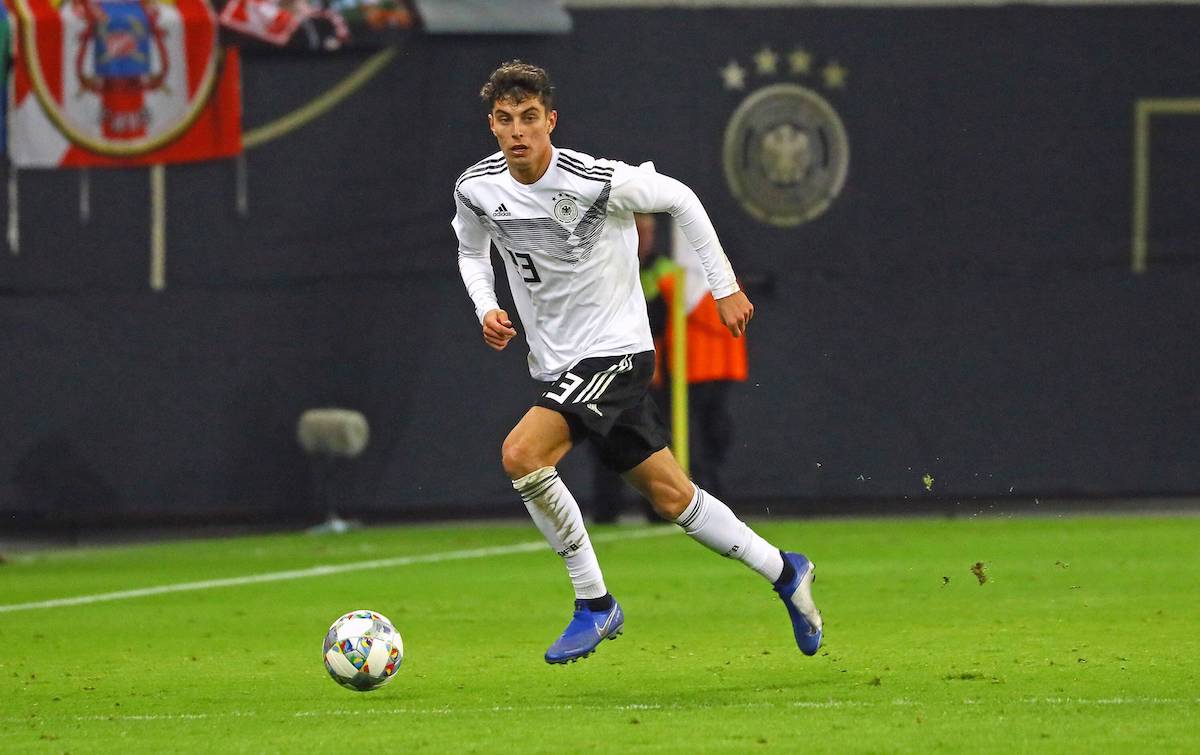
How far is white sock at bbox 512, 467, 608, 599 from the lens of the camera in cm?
792

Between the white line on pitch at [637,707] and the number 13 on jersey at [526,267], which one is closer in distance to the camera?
the white line on pitch at [637,707]

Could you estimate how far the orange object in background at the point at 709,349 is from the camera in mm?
16234

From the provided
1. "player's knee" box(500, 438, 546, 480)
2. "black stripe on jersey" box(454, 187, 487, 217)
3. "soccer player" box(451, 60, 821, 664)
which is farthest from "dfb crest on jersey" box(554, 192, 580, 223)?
"player's knee" box(500, 438, 546, 480)

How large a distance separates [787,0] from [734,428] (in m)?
3.41

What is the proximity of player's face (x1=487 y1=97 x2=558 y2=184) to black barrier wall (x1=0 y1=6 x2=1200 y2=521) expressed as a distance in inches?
362

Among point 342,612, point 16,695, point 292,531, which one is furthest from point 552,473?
point 292,531

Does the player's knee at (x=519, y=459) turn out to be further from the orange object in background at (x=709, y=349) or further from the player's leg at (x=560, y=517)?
the orange object in background at (x=709, y=349)

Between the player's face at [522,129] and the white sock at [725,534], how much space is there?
52.5 inches

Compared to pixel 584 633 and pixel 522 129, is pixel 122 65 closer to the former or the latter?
pixel 522 129

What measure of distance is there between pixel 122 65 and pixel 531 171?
976 centimetres

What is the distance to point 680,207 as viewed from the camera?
Result: 8055 mm

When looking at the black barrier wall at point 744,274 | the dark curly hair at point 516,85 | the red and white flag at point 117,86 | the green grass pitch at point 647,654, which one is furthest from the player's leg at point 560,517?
the red and white flag at point 117,86

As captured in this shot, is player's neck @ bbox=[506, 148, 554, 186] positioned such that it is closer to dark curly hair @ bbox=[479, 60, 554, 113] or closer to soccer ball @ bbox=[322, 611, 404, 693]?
dark curly hair @ bbox=[479, 60, 554, 113]

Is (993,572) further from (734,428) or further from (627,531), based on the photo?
(734,428)
